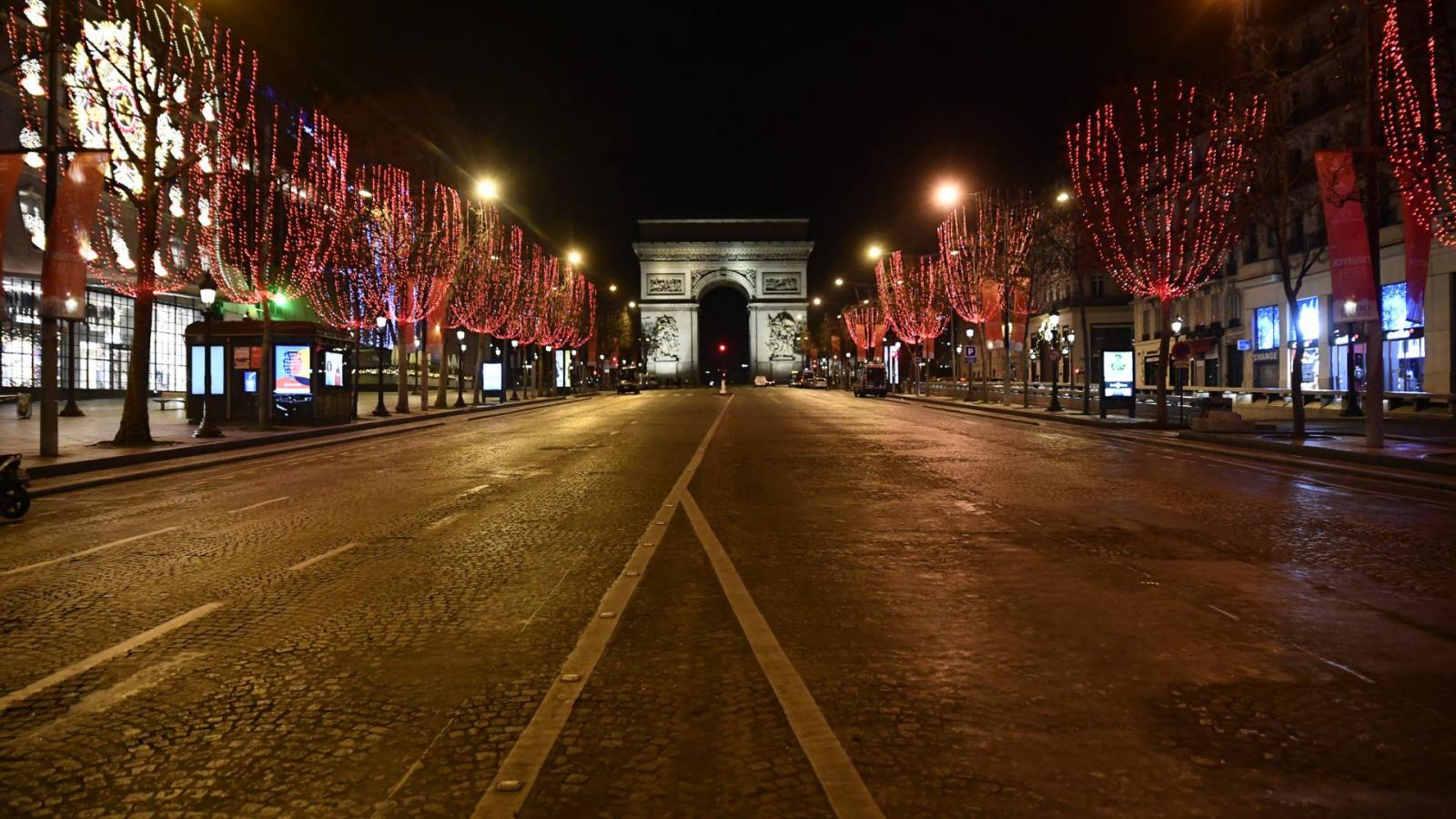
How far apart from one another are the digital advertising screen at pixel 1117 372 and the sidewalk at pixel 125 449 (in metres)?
24.2

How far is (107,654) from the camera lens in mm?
5918

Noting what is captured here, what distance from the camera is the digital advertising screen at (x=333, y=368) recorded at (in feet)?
108

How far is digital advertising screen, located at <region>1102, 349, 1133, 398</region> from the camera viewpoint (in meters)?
35.9

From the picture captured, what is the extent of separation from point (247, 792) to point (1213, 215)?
30.8m

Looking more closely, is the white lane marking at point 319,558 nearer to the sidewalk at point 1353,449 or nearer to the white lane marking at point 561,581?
the white lane marking at point 561,581

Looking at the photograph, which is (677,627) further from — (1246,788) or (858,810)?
(1246,788)

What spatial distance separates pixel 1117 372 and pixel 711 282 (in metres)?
87.6

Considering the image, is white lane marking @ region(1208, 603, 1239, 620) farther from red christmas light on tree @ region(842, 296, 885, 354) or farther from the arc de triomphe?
the arc de triomphe

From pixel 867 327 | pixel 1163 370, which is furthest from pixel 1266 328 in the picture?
pixel 867 327

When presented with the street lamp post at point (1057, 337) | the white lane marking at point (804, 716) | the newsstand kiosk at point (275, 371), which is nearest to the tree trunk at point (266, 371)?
the newsstand kiosk at point (275, 371)

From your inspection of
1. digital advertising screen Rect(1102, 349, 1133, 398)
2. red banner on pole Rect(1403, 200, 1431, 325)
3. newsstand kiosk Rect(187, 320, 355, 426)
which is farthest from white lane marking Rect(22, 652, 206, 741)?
digital advertising screen Rect(1102, 349, 1133, 398)

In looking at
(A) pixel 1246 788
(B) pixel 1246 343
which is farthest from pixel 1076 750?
(B) pixel 1246 343

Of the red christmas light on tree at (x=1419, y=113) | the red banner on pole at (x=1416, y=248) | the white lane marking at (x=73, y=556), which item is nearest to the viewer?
the white lane marking at (x=73, y=556)

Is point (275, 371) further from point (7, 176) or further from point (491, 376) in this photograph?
point (491, 376)
